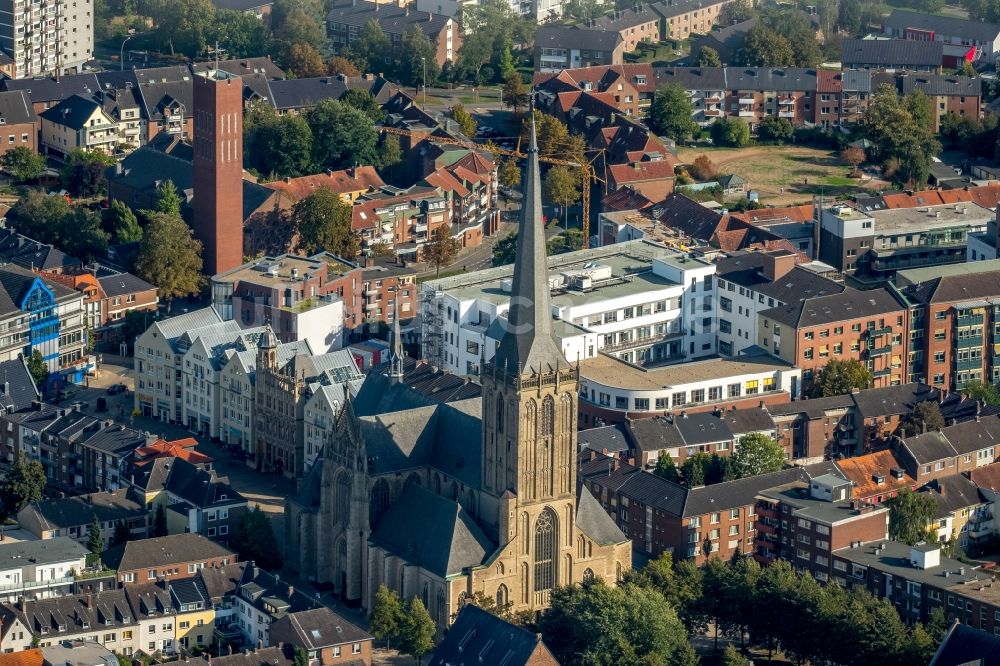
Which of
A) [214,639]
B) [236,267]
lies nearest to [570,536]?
[214,639]

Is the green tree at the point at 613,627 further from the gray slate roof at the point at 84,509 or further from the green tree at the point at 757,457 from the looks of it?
the gray slate roof at the point at 84,509

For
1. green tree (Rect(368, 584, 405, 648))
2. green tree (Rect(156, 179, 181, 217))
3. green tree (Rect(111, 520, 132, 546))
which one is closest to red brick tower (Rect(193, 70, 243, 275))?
green tree (Rect(156, 179, 181, 217))

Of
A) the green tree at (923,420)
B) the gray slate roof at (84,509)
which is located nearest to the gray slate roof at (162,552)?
the gray slate roof at (84,509)

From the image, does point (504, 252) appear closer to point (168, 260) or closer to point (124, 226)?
point (168, 260)

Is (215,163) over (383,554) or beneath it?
over

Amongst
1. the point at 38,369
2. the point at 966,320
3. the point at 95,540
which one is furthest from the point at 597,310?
the point at 95,540

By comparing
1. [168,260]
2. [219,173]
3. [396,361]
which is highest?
[219,173]

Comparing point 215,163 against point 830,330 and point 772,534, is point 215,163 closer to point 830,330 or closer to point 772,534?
point 830,330
